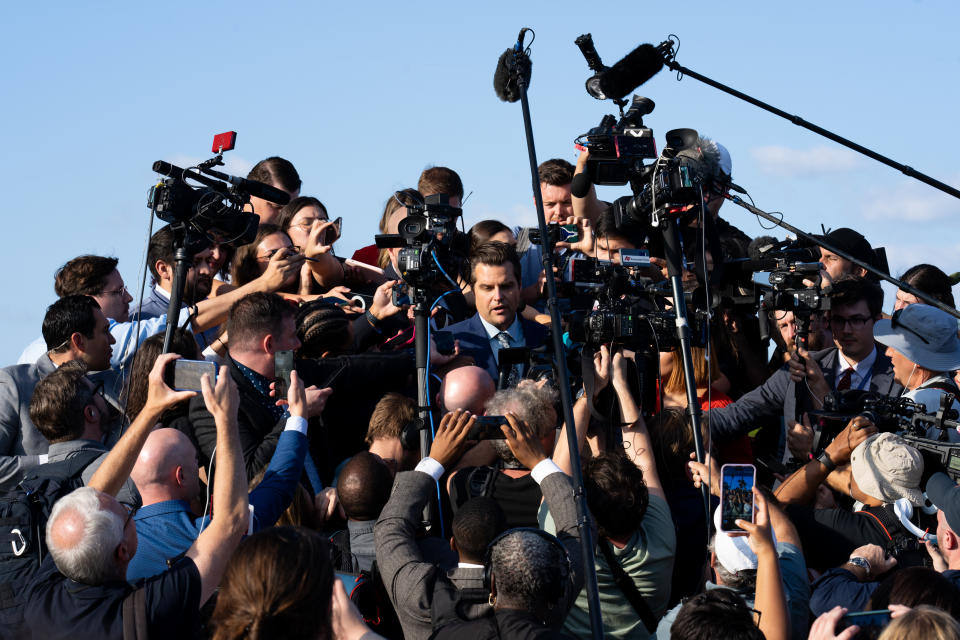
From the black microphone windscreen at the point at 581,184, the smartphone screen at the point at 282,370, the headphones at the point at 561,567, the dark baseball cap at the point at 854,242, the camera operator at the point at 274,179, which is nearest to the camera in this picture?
the headphones at the point at 561,567

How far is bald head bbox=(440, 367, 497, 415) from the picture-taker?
5977 millimetres

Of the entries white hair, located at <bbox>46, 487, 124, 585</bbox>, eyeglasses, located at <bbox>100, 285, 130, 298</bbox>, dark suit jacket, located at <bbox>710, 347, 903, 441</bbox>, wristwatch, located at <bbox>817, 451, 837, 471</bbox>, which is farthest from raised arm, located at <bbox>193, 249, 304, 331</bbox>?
wristwatch, located at <bbox>817, 451, 837, 471</bbox>

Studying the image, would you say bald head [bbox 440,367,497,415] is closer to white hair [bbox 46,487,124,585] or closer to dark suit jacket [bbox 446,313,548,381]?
dark suit jacket [bbox 446,313,548,381]

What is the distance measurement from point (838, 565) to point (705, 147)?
241 centimetres

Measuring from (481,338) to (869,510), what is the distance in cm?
265

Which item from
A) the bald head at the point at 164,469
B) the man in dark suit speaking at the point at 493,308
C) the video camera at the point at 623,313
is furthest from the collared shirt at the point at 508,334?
the bald head at the point at 164,469

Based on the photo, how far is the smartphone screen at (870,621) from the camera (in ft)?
11.9

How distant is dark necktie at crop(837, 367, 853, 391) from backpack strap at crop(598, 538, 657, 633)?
10.1ft

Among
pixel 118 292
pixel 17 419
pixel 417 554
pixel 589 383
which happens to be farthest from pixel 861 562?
pixel 118 292

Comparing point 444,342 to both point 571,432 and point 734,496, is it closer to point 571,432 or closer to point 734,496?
point 571,432

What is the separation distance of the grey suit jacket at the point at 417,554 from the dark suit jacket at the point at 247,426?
0.80 m

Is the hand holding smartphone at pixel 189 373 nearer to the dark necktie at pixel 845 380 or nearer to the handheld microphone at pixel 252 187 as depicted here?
the handheld microphone at pixel 252 187

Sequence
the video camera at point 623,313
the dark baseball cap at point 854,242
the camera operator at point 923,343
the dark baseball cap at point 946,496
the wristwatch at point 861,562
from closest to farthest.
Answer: the dark baseball cap at point 946,496
the wristwatch at point 861,562
the video camera at point 623,313
the camera operator at point 923,343
the dark baseball cap at point 854,242

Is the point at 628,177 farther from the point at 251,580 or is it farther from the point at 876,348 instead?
the point at 251,580
